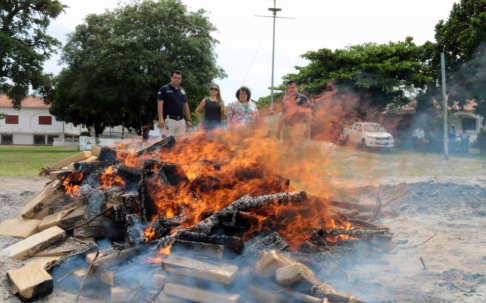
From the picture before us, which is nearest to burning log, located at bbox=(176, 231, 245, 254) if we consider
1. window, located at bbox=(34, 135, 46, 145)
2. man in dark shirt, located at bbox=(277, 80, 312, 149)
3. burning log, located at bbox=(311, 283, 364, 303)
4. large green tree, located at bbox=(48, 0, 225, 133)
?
burning log, located at bbox=(311, 283, 364, 303)

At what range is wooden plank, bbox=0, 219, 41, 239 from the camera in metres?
5.09

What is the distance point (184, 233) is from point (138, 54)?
25.1 meters

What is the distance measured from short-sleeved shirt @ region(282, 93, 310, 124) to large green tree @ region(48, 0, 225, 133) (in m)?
19.3

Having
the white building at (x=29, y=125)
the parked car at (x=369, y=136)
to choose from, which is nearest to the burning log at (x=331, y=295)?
the parked car at (x=369, y=136)

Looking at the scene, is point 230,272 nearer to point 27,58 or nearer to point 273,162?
point 273,162

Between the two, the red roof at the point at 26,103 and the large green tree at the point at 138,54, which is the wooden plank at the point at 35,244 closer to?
the large green tree at the point at 138,54

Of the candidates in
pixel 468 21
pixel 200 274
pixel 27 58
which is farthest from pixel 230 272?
pixel 27 58

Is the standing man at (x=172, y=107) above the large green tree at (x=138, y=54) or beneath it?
beneath

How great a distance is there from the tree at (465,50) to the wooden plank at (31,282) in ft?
79.8

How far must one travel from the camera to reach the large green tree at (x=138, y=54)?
26.8 m

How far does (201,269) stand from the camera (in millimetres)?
3166

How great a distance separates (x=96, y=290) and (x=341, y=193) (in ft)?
17.7

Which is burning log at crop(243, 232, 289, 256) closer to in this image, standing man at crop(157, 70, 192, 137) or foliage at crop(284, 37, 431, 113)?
standing man at crop(157, 70, 192, 137)

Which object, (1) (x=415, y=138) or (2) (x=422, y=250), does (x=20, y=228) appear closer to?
(2) (x=422, y=250)
